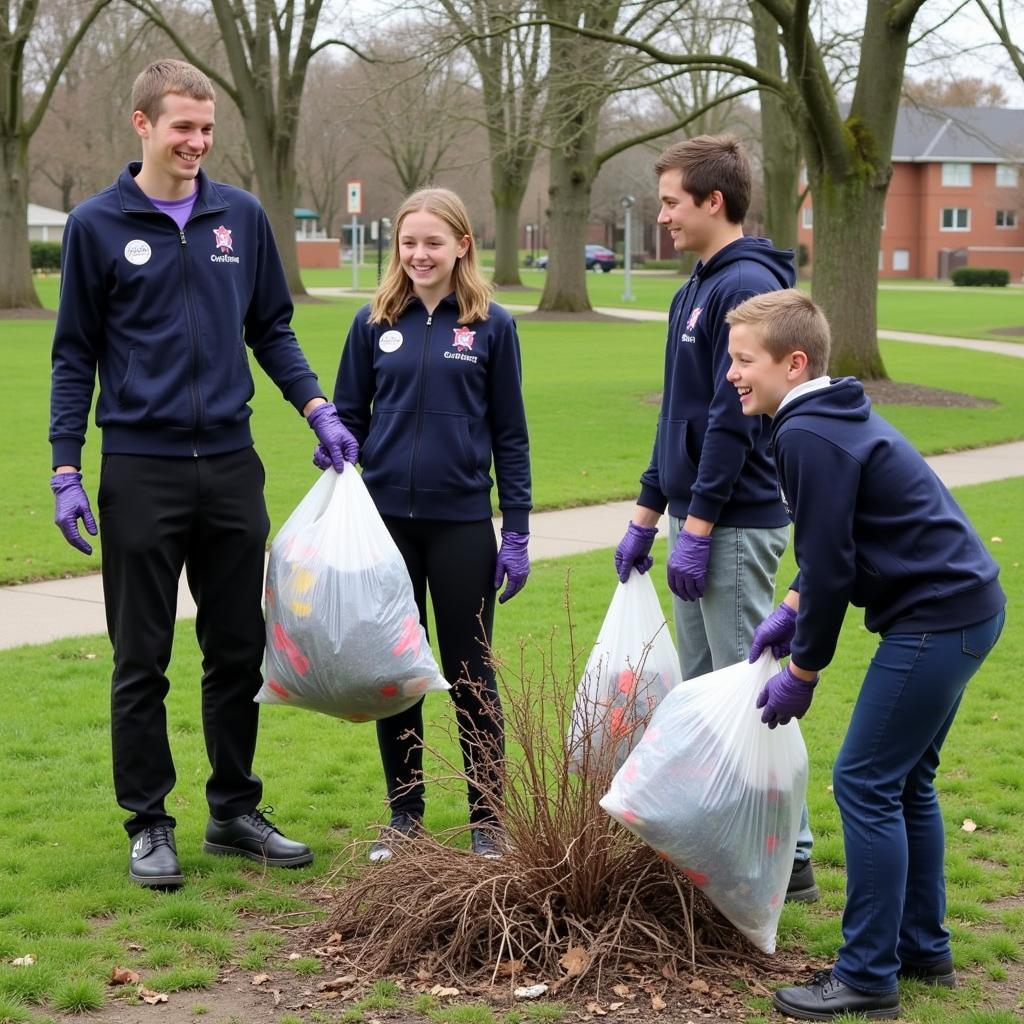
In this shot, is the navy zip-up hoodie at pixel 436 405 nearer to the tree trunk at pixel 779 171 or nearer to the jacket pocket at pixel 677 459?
the jacket pocket at pixel 677 459

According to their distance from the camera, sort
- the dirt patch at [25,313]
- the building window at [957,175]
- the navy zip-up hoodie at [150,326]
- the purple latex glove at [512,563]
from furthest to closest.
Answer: the building window at [957,175], the dirt patch at [25,313], the purple latex glove at [512,563], the navy zip-up hoodie at [150,326]

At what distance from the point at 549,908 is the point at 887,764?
2.96 feet

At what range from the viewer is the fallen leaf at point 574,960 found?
11.7 feet

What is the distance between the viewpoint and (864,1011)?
3.40 meters

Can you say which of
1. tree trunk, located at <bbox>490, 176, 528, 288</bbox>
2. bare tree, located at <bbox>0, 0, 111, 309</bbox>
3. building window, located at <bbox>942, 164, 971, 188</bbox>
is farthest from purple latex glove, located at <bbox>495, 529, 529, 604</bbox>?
building window, located at <bbox>942, 164, 971, 188</bbox>

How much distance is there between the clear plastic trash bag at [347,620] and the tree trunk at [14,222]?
92.5ft

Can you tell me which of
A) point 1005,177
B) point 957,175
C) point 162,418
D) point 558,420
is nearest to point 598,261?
point 957,175

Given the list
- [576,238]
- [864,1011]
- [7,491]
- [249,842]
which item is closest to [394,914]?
[249,842]

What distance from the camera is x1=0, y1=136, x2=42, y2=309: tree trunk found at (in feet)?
99.2

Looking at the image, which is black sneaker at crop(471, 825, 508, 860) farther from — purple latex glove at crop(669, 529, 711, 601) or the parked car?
the parked car

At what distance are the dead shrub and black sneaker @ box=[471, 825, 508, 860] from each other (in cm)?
5

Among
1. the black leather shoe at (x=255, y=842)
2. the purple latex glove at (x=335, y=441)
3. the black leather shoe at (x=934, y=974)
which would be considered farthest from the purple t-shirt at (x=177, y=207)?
the black leather shoe at (x=934, y=974)

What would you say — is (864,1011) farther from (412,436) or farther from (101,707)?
(101,707)

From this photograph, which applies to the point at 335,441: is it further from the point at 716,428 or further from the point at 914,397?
the point at 914,397
